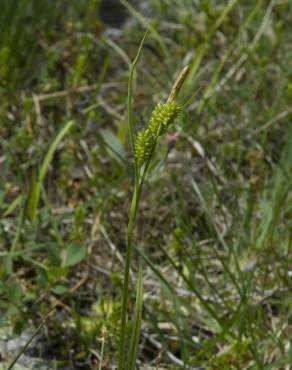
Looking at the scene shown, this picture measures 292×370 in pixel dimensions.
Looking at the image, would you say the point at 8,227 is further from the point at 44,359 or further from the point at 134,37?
the point at 134,37

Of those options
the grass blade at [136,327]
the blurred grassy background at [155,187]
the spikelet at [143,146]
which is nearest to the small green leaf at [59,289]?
the blurred grassy background at [155,187]

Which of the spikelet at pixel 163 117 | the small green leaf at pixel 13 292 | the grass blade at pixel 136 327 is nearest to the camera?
the spikelet at pixel 163 117

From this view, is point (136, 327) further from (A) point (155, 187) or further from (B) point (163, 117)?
(A) point (155, 187)

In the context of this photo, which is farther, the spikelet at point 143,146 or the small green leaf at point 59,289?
the small green leaf at point 59,289

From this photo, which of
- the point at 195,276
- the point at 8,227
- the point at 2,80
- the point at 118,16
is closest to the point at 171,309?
the point at 195,276

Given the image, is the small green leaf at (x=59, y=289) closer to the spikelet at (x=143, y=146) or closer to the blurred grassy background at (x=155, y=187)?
the blurred grassy background at (x=155, y=187)

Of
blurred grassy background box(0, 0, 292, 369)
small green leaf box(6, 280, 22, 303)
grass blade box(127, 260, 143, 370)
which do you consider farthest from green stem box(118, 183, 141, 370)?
small green leaf box(6, 280, 22, 303)

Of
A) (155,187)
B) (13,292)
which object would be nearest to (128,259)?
(13,292)
